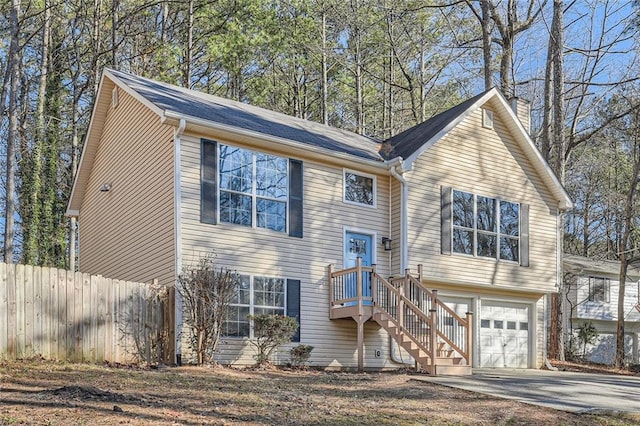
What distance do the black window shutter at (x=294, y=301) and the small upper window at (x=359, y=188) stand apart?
8.25ft

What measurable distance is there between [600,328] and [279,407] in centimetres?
2421

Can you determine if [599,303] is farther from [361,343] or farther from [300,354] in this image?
[300,354]

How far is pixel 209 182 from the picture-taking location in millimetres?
12836

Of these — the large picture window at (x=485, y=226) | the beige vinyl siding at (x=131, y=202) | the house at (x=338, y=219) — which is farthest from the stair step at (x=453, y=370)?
the beige vinyl siding at (x=131, y=202)

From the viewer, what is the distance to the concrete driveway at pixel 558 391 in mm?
10086

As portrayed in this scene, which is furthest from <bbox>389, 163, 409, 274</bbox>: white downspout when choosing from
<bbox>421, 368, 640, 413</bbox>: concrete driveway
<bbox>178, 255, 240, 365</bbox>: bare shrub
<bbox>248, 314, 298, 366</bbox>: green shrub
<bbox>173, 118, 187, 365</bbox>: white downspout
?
<bbox>173, 118, 187, 365</bbox>: white downspout

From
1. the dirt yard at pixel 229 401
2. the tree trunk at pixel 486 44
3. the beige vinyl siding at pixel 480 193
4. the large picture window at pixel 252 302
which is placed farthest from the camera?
the tree trunk at pixel 486 44

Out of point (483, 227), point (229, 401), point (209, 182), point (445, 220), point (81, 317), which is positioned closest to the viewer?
point (229, 401)

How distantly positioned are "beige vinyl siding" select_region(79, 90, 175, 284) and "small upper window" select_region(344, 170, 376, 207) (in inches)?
169

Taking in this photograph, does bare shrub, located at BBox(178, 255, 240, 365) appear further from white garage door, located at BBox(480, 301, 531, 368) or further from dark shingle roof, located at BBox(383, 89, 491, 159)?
white garage door, located at BBox(480, 301, 531, 368)

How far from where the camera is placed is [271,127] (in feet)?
47.8

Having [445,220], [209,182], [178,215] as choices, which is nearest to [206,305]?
[178,215]

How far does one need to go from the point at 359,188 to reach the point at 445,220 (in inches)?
90.5

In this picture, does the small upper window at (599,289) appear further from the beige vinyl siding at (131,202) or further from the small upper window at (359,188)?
the beige vinyl siding at (131,202)
